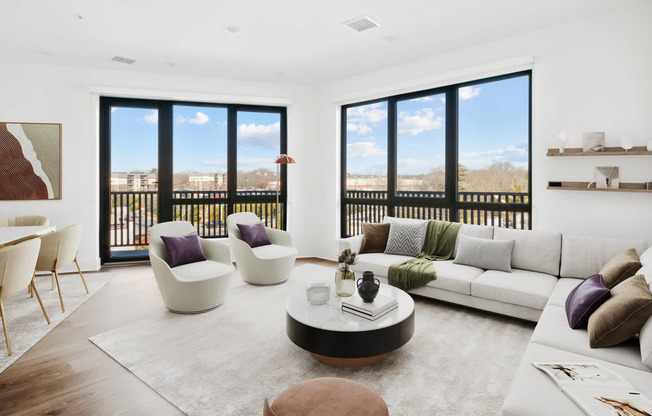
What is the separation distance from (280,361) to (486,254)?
233cm

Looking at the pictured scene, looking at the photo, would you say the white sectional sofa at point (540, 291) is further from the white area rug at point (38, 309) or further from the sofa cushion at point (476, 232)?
the white area rug at point (38, 309)

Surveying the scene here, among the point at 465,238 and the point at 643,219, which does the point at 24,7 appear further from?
the point at 643,219

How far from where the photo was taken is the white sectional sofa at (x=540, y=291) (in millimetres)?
1520

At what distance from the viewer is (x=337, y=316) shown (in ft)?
8.07

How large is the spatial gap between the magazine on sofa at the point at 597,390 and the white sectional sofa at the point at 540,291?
0.04m

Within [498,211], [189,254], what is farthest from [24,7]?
[498,211]

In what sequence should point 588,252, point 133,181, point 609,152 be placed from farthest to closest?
point 133,181, point 609,152, point 588,252

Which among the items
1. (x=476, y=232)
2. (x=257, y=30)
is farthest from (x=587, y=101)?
(x=257, y=30)

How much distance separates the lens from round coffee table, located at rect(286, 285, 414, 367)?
221 cm

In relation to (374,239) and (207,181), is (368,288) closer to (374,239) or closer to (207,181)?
(374,239)

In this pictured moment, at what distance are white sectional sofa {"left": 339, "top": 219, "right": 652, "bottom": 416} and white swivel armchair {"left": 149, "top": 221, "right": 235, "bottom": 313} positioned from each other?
1.52 m

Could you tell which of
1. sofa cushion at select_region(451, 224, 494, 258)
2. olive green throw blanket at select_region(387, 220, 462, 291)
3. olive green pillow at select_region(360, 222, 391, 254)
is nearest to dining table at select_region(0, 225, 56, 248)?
olive green pillow at select_region(360, 222, 391, 254)

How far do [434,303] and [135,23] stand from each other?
4.27 m

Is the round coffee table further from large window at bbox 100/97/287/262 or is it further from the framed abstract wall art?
the framed abstract wall art
